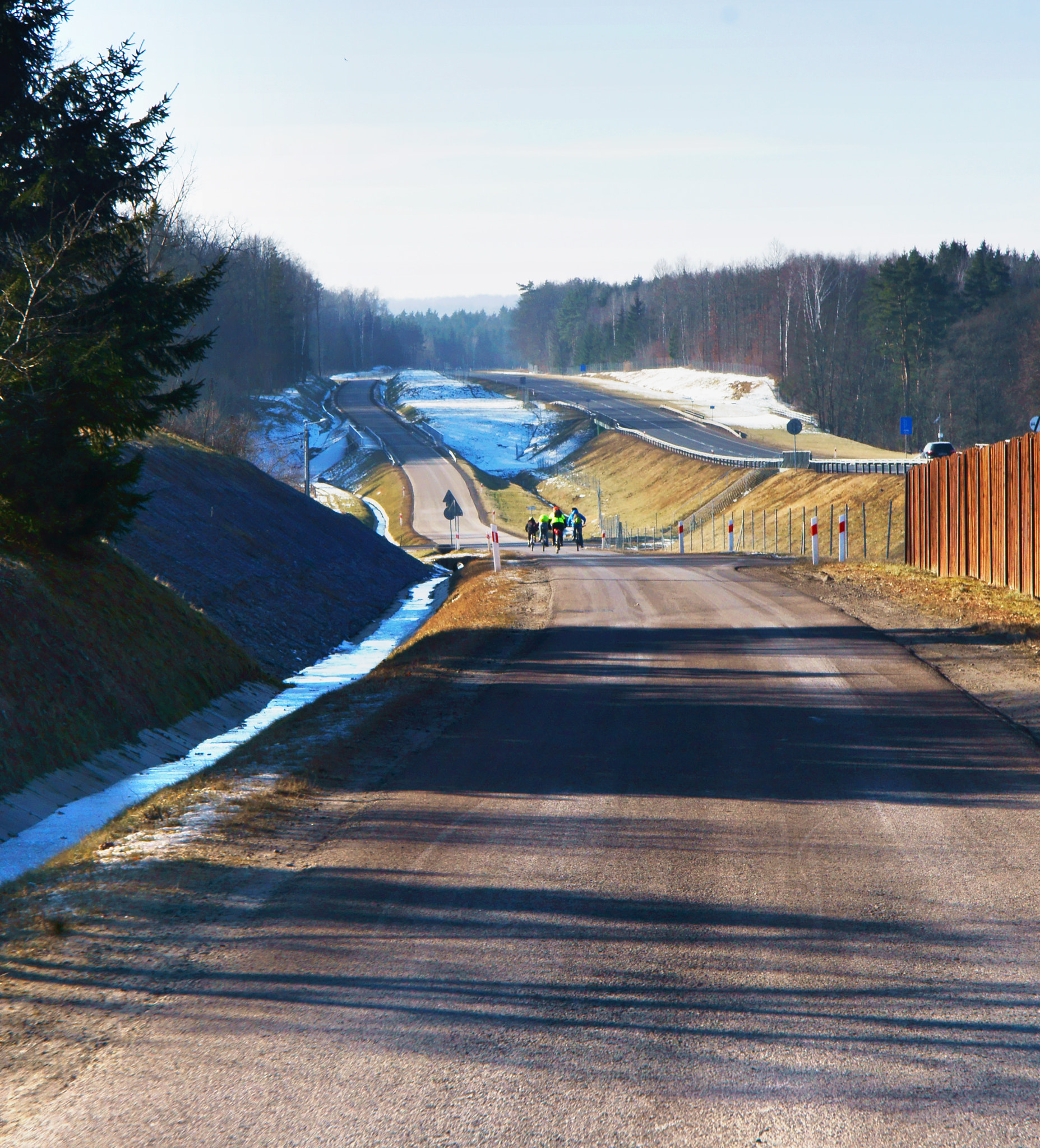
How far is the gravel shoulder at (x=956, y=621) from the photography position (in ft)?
36.3

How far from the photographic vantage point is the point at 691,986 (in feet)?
15.6

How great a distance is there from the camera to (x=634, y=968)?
16.2 feet

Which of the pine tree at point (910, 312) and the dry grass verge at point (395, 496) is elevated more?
the pine tree at point (910, 312)

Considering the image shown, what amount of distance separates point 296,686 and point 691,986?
1628cm

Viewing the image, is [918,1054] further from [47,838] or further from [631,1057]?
[47,838]

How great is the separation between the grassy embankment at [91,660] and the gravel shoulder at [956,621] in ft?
32.6

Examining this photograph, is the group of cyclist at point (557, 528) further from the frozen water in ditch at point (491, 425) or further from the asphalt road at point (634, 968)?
the frozen water in ditch at point (491, 425)

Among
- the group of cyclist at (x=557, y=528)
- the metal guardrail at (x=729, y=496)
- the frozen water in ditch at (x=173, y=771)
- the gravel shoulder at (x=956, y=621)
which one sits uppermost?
the metal guardrail at (x=729, y=496)

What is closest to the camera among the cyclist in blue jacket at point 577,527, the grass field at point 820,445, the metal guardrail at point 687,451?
the cyclist in blue jacket at point 577,527

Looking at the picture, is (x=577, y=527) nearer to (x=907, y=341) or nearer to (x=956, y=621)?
(x=956, y=621)

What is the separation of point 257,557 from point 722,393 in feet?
337

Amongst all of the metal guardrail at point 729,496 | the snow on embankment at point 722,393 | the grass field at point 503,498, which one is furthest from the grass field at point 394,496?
the snow on embankment at point 722,393

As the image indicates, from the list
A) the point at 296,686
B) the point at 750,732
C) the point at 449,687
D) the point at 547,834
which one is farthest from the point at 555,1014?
the point at 296,686

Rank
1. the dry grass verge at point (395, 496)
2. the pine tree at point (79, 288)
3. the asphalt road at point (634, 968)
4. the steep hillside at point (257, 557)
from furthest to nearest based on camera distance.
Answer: the dry grass verge at point (395, 496)
the steep hillside at point (257, 557)
the pine tree at point (79, 288)
the asphalt road at point (634, 968)
